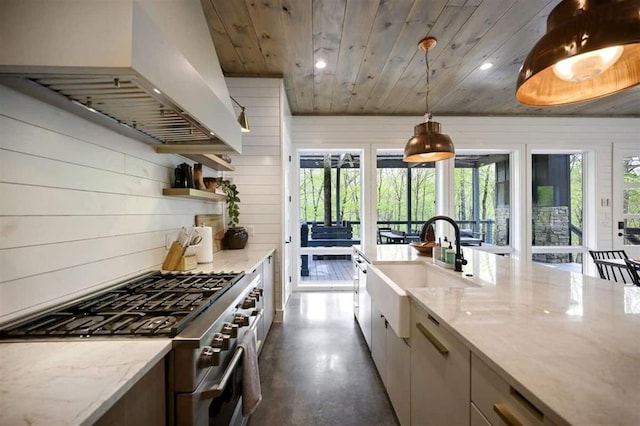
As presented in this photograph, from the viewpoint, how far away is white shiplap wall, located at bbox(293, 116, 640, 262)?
4652mm

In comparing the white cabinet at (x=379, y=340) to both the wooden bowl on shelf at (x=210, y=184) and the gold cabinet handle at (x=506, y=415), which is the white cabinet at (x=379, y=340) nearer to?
the gold cabinet handle at (x=506, y=415)

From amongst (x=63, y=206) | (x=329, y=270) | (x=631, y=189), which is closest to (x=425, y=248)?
(x=63, y=206)

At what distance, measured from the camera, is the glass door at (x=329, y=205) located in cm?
510

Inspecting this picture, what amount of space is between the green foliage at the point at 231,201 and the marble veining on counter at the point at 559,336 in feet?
7.61

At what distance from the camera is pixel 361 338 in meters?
2.91

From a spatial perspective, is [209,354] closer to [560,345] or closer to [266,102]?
[560,345]

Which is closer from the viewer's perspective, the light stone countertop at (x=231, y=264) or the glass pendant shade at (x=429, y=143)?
the light stone countertop at (x=231, y=264)

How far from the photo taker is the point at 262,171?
136 inches

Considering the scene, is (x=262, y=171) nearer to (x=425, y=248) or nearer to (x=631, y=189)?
(x=425, y=248)

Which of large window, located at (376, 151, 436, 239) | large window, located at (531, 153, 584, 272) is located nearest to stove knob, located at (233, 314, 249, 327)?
large window, located at (376, 151, 436, 239)

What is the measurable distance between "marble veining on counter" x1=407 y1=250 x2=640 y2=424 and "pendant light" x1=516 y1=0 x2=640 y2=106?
857mm

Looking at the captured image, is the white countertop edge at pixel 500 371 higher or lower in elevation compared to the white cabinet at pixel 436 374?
higher

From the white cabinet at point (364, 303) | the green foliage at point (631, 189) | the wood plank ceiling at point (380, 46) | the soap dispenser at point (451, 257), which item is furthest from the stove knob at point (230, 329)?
the green foliage at point (631, 189)

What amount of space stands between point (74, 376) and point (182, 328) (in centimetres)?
32
